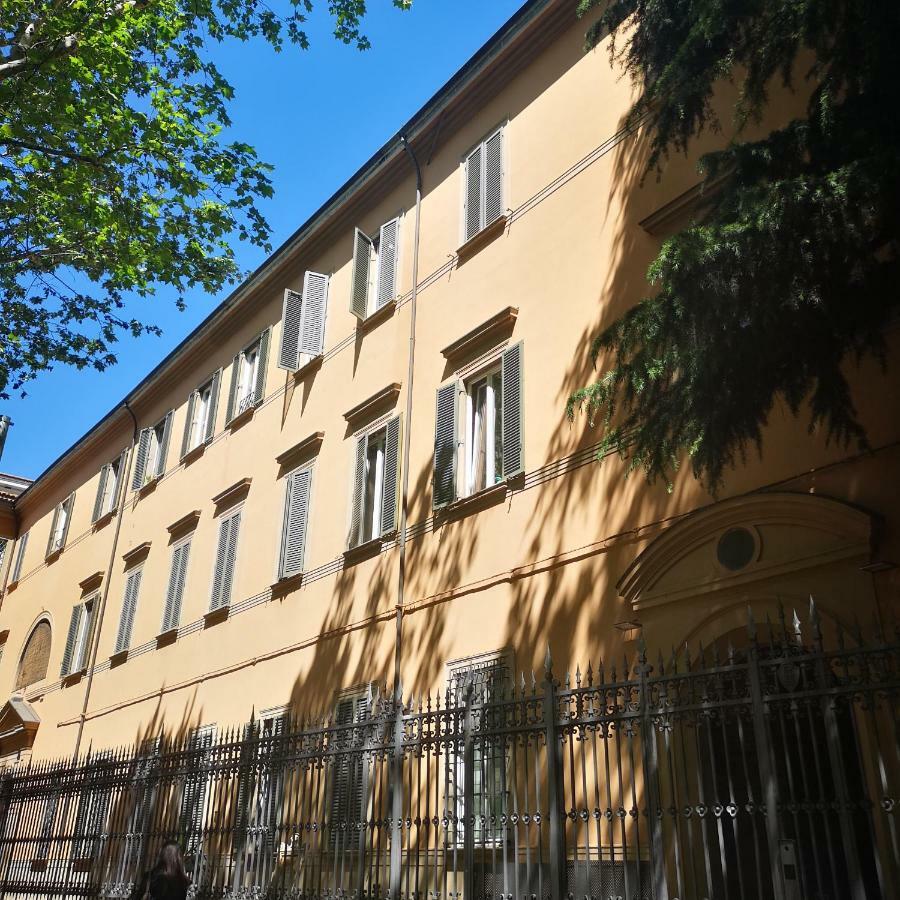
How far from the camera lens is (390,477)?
13891 millimetres

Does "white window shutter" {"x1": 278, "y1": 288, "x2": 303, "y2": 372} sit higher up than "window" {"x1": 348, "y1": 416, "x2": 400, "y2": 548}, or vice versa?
"white window shutter" {"x1": 278, "y1": 288, "x2": 303, "y2": 372}

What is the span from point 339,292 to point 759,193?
1154 cm

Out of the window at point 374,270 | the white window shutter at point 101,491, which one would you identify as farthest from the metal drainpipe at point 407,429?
the white window shutter at point 101,491

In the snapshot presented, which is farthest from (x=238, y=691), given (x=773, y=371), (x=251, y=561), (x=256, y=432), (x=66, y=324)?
(x=773, y=371)

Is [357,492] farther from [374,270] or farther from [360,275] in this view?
[374,270]

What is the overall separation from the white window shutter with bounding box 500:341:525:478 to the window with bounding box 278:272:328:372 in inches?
215

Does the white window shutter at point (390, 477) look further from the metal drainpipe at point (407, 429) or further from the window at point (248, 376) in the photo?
the window at point (248, 376)

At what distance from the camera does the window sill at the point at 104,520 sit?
23.9 meters

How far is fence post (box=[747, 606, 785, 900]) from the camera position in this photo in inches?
219

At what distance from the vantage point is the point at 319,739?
889cm

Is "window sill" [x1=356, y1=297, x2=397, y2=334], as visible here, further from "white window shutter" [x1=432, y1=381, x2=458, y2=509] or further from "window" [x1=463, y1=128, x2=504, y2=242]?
"white window shutter" [x1=432, y1=381, x2=458, y2=509]

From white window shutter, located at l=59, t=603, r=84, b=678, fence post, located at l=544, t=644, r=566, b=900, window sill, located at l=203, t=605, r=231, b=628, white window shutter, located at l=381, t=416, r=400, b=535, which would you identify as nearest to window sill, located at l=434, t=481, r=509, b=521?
white window shutter, located at l=381, t=416, r=400, b=535

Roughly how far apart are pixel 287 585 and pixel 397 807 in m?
7.98

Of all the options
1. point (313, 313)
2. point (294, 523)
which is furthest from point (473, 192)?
point (294, 523)
